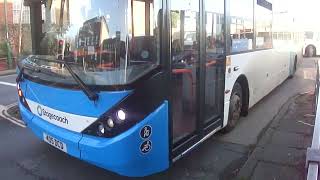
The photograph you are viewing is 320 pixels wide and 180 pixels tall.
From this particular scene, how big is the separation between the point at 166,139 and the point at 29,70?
6.66ft

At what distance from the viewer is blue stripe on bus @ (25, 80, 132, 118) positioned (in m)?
4.02

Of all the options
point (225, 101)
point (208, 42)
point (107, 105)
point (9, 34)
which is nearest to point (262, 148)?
point (225, 101)

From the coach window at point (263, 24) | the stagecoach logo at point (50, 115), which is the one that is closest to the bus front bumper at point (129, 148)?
the stagecoach logo at point (50, 115)

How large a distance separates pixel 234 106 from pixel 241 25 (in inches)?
57.4

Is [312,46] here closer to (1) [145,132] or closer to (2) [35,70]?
(2) [35,70]

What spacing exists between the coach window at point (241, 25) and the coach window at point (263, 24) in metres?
0.52

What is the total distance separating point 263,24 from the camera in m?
8.89

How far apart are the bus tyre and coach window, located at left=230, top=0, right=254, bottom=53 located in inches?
27.9

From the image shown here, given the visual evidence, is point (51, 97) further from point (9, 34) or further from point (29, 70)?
point (9, 34)

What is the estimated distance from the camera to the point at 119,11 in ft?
13.1

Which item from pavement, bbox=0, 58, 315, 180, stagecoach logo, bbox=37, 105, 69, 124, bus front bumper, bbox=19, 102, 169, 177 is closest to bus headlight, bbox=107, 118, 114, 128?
bus front bumper, bbox=19, 102, 169, 177

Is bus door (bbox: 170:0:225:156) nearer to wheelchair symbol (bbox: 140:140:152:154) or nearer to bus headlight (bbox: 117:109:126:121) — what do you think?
wheelchair symbol (bbox: 140:140:152:154)

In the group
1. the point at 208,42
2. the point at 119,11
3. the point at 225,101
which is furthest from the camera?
the point at 225,101

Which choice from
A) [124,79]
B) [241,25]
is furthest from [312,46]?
[124,79]
